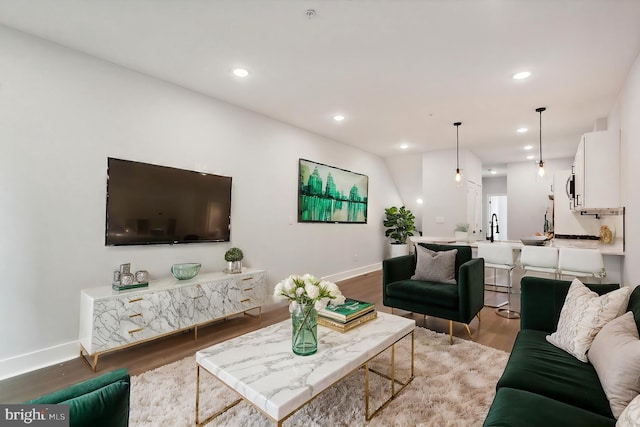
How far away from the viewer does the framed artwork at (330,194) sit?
497 centimetres

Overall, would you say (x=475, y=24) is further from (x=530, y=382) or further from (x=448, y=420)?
(x=448, y=420)

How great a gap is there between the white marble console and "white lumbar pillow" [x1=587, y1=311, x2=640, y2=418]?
9.74ft

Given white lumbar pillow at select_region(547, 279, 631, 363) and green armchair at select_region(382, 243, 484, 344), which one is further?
green armchair at select_region(382, 243, 484, 344)

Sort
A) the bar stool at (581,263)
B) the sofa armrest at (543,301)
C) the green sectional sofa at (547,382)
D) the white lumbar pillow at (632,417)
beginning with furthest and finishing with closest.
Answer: the bar stool at (581,263) → the sofa armrest at (543,301) → the green sectional sofa at (547,382) → the white lumbar pillow at (632,417)

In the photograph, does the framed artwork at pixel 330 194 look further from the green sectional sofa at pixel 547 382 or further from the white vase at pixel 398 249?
the green sectional sofa at pixel 547 382

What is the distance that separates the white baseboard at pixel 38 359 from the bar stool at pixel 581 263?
5057mm

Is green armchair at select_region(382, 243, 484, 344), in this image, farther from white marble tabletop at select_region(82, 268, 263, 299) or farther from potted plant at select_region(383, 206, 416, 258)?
potted plant at select_region(383, 206, 416, 258)

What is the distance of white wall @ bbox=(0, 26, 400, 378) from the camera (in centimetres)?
233

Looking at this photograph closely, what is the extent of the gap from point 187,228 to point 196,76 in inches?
63.6

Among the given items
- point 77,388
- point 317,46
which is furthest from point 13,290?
point 317,46

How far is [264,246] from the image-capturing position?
14.0ft

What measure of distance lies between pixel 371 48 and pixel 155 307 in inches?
116

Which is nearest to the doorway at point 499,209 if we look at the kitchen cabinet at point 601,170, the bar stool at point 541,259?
the bar stool at point 541,259

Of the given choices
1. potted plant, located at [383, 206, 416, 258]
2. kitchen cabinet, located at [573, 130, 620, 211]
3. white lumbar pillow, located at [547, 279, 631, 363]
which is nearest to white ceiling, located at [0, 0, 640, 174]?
kitchen cabinet, located at [573, 130, 620, 211]
